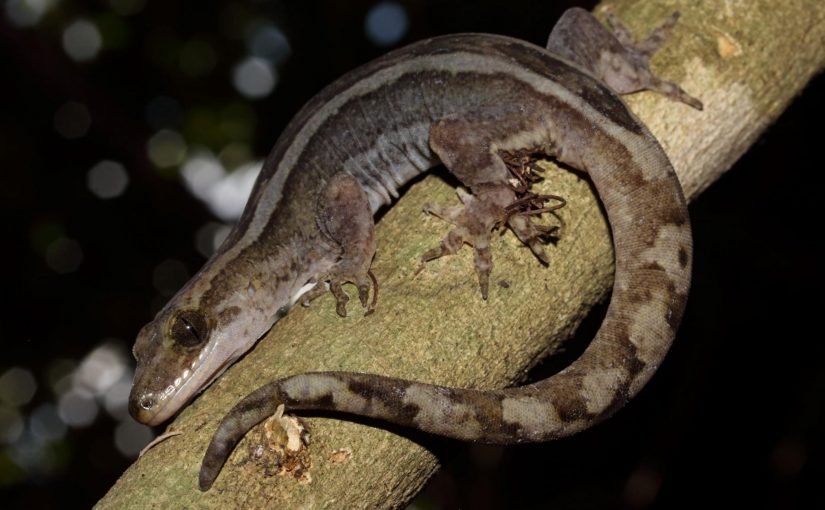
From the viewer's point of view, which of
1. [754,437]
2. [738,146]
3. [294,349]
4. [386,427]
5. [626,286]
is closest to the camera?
[386,427]

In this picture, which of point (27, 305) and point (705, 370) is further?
point (27, 305)

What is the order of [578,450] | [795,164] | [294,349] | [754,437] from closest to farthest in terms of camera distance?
1. [294,349]
2. [795,164]
3. [754,437]
4. [578,450]

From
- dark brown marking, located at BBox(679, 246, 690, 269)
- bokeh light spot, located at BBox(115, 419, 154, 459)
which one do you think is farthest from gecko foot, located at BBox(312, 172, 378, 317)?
bokeh light spot, located at BBox(115, 419, 154, 459)

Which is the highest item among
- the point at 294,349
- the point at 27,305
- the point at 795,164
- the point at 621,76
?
the point at 621,76

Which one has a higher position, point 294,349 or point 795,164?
point 294,349

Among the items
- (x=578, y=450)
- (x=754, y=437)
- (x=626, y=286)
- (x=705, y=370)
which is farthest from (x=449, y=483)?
(x=626, y=286)

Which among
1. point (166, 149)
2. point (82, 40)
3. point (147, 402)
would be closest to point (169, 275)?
point (166, 149)

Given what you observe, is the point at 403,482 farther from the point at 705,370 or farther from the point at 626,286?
the point at 705,370

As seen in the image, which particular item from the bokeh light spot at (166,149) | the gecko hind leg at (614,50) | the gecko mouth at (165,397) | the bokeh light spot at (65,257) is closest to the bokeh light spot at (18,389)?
the bokeh light spot at (65,257)
